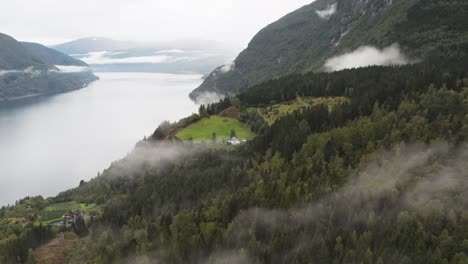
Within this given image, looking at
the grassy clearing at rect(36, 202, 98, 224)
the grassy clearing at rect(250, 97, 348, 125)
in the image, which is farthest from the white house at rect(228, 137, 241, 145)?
the grassy clearing at rect(36, 202, 98, 224)

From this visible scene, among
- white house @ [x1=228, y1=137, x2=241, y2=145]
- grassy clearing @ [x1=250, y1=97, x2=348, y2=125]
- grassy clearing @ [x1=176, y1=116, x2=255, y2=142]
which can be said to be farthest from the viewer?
grassy clearing @ [x1=250, y1=97, x2=348, y2=125]

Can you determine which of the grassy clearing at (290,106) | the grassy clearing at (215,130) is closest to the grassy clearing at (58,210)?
the grassy clearing at (215,130)

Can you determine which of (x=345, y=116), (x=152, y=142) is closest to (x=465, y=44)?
(x=345, y=116)

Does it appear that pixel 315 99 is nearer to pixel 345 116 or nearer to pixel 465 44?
pixel 345 116

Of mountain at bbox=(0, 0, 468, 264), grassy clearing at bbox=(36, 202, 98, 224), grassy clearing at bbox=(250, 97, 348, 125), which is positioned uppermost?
grassy clearing at bbox=(250, 97, 348, 125)

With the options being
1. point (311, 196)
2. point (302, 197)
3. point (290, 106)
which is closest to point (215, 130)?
point (290, 106)

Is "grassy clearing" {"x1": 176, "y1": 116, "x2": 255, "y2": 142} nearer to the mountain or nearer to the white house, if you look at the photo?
the mountain

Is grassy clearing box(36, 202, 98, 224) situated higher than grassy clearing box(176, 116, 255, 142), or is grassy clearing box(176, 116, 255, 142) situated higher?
grassy clearing box(176, 116, 255, 142)

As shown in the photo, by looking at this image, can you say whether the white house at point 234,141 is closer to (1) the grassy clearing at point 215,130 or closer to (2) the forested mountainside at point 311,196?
(1) the grassy clearing at point 215,130
